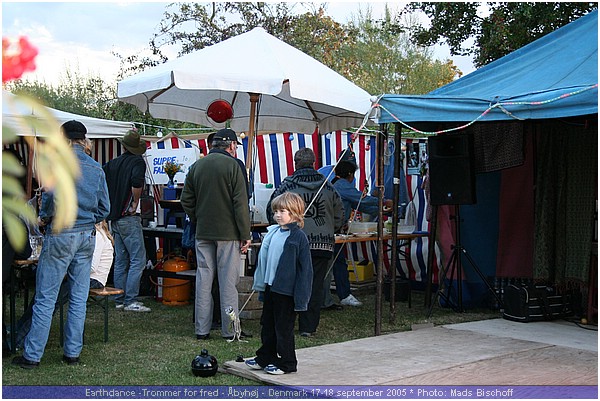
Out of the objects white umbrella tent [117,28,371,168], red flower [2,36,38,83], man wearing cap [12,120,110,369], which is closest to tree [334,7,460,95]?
white umbrella tent [117,28,371,168]

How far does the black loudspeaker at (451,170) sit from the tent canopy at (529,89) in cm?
50

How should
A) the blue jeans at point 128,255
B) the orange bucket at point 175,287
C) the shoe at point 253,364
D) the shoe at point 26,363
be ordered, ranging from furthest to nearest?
the orange bucket at point 175,287 → the blue jeans at point 128,255 → the shoe at point 26,363 → the shoe at point 253,364

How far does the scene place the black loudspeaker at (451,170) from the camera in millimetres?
7523

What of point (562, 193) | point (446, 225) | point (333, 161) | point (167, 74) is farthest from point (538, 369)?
point (333, 161)

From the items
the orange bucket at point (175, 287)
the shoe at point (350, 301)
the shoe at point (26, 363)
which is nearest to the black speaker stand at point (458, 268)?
the shoe at point (350, 301)

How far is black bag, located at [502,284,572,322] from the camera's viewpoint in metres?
7.30

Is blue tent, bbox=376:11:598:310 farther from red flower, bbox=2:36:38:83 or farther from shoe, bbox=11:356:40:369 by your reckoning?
red flower, bbox=2:36:38:83

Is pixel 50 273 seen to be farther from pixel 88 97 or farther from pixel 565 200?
pixel 88 97

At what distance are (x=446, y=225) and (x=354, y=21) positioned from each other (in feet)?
57.3

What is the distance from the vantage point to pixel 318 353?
571 centimetres

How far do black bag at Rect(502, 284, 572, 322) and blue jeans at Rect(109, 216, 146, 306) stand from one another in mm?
3657

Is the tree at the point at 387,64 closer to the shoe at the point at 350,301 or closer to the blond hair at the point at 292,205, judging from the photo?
the shoe at the point at 350,301

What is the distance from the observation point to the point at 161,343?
20.3 feet

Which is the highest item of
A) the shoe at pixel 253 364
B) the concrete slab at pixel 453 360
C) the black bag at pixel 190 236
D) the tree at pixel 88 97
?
the tree at pixel 88 97
